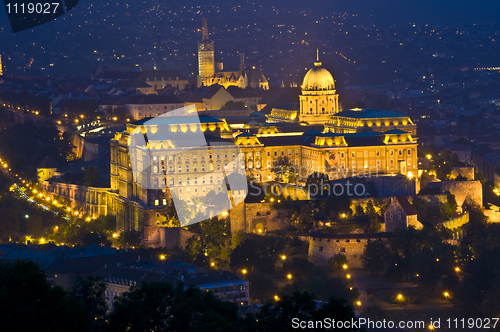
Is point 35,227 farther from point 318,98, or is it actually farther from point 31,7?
point 31,7

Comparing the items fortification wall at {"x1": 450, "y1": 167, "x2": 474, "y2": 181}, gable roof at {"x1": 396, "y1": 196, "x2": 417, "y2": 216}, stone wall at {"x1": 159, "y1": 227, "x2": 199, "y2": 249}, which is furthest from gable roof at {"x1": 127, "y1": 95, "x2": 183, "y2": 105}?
gable roof at {"x1": 396, "y1": 196, "x2": 417, "y2": 216}

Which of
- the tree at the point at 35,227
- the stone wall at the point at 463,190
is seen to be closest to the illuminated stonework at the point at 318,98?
the stone wall at the point at 463,190

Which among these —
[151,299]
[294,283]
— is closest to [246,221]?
[294,283]

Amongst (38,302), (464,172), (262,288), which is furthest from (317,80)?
(38,302)

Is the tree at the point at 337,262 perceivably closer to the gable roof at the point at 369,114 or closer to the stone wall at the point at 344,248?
the stone wall at the point at 344,248

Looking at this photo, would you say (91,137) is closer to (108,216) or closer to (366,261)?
Result: (108,216)

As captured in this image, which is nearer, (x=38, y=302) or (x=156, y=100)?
(x=38, y=302)
